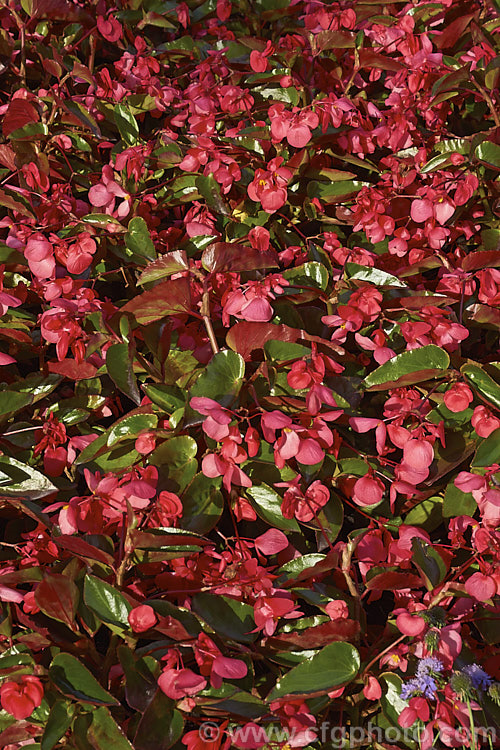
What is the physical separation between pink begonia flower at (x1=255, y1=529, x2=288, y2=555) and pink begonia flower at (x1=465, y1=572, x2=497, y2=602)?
0.23 m

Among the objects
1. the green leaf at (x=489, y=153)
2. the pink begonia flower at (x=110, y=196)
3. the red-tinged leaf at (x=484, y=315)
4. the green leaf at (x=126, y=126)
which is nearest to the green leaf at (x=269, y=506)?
the red-tinged leaf at (x=484, y=315)

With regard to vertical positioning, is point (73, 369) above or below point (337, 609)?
above

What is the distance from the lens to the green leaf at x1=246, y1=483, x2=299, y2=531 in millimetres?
874

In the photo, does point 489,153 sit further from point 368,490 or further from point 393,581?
point 393,581

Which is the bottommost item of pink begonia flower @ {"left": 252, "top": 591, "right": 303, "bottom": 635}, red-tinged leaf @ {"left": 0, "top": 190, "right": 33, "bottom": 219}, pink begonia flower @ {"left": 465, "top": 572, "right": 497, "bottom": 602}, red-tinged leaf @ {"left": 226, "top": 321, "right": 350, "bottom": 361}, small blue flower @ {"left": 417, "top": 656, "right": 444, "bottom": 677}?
small blue flower @ {"left": 417, "top": 656, "right": 444, "bottom": 677}

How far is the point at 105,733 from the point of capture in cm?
68

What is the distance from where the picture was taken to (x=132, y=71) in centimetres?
147

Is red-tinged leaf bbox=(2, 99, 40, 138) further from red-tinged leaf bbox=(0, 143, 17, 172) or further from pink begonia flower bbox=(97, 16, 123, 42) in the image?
pink begonia flower bbox=(97, 16, 123, 42)

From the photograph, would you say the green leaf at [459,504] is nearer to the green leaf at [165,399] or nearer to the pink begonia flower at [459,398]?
the pink begonia flower at [459,398]

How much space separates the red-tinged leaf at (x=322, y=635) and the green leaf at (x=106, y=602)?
19 cm

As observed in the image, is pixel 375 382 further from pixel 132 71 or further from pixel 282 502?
pixel 132 71

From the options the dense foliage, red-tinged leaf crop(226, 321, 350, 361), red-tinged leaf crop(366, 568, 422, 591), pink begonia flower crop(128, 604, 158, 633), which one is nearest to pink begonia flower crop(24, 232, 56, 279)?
the dense foliage

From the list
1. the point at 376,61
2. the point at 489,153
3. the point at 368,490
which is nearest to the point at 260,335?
the point at 368,490

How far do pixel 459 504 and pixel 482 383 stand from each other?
176 mm
